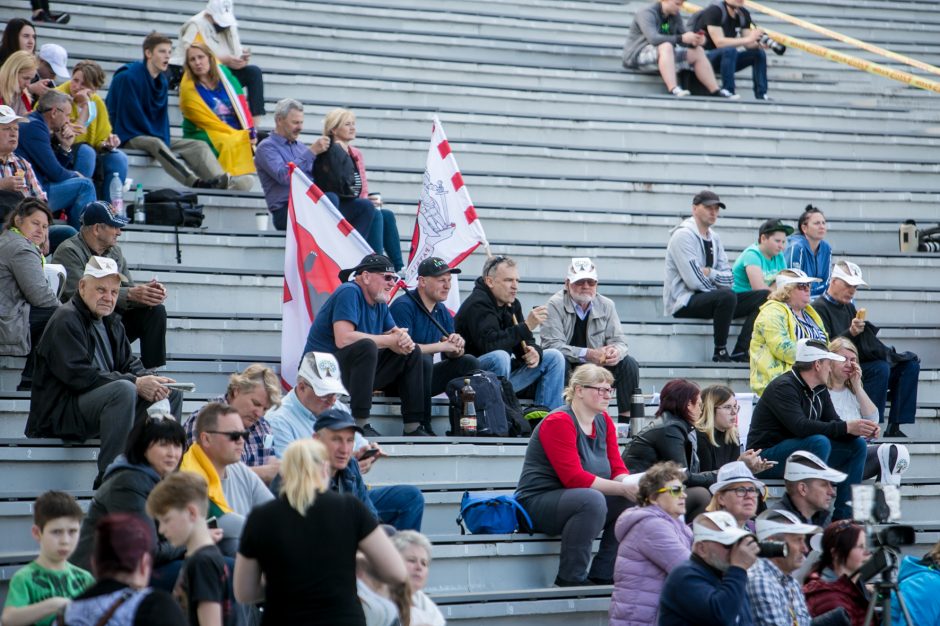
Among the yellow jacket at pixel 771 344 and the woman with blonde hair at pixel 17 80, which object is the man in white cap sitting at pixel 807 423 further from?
the woman with blonde hair at pixel 17 80

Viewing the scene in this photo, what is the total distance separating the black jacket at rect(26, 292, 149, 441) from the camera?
7.97 m

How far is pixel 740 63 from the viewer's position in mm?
16141

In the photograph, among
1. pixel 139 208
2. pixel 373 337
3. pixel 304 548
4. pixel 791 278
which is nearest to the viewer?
pixel 304 548

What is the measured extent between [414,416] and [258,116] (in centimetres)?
446

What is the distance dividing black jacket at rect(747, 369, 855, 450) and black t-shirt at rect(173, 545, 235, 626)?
465 centimetres

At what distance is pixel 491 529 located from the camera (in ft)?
27.8

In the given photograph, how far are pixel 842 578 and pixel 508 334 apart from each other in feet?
9.51

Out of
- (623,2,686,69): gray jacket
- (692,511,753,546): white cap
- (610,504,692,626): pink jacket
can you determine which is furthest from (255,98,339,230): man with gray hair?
(623,2,686,69): gray jacket

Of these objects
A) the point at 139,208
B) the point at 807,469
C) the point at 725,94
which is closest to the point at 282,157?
the point at 139,208

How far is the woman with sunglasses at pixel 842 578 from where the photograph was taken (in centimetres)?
762

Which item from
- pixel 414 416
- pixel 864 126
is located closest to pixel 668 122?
pixel 864 126

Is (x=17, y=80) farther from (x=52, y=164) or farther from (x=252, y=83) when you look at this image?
(x=252, y=83)

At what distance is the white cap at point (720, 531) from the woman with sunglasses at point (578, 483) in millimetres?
1295

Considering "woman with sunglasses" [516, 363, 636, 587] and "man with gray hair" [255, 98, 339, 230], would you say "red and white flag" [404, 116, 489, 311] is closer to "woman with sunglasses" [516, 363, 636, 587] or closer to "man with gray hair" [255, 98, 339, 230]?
"man with gray hair" [255, 98, 339, 230]
